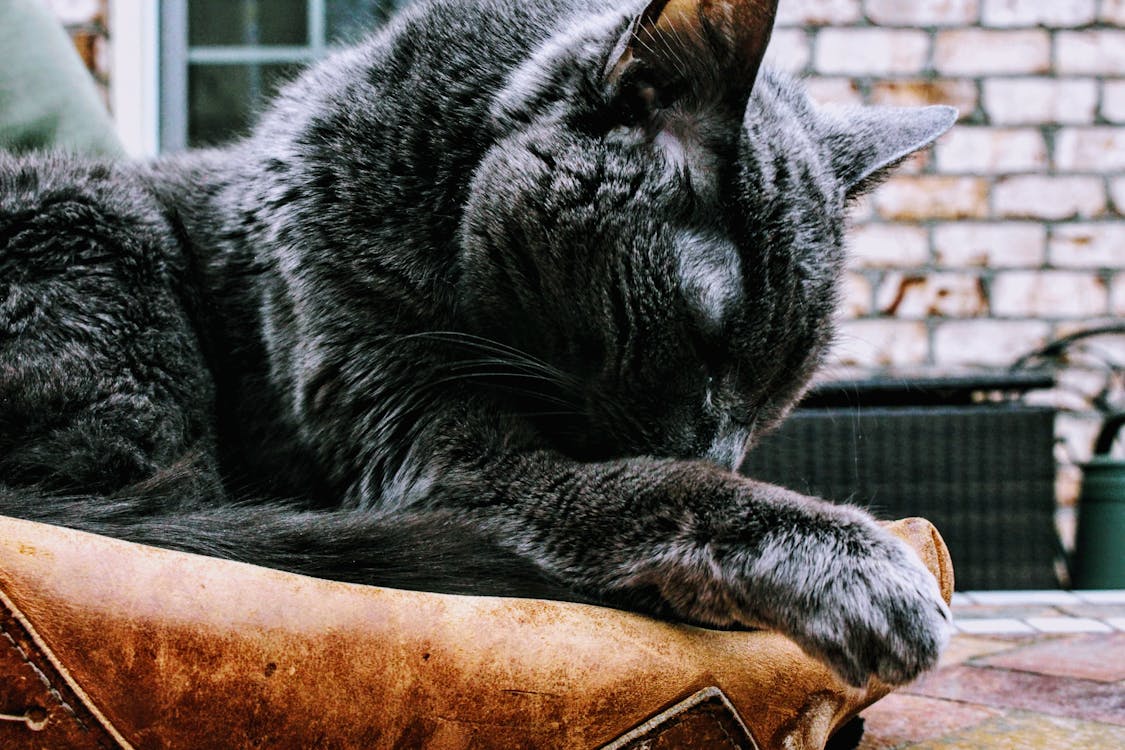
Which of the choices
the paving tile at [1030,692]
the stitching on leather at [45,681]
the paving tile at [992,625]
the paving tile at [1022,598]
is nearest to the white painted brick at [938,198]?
the paving tile at [1022,598]

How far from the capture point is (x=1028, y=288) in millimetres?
3064

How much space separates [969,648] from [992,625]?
27 centimetres

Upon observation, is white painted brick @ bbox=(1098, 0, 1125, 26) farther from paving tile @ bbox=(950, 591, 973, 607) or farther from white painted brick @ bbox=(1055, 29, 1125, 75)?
paving tile @ bbox=(950, 591, 973, 607)

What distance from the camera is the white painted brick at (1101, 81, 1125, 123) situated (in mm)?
3059

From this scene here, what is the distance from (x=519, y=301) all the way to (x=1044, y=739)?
853 mm

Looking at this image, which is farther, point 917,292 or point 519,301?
point 917,292

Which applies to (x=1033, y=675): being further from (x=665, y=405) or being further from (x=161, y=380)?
(x=161, y=380)

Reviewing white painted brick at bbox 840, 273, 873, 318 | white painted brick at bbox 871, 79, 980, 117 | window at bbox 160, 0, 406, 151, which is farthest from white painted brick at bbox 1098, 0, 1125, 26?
window at bbox 160, 0, 406, 151

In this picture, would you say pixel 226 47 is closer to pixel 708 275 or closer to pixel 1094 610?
pixel 708 275

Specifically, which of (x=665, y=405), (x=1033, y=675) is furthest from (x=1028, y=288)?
(x=665, y=405)

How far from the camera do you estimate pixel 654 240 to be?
3.41 ft

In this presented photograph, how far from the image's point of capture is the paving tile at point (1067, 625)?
193 cm

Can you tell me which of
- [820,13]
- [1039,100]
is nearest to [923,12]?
[820,13]

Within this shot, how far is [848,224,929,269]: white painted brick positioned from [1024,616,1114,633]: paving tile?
1.33m
